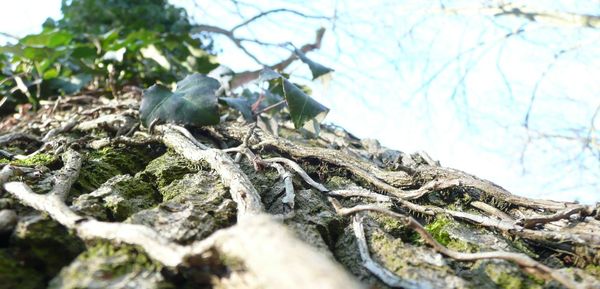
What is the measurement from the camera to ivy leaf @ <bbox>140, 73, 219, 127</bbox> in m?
1.38

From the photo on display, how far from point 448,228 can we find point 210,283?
476 millimetres

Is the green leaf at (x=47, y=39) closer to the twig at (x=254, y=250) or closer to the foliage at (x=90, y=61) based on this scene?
the foliage at (x=90, y=61)

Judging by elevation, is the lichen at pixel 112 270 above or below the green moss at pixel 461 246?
above

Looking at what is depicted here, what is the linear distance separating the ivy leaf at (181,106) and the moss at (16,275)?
2.63ft

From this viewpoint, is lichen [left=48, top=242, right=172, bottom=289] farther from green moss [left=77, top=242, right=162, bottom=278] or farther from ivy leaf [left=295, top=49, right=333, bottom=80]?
ivy leaf [left=295, top=49, right=333, bottom=80]

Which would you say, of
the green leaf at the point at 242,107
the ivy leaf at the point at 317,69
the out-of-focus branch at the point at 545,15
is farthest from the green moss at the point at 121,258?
the out-of-focus branch at the point at 545,15

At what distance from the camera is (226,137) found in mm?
1385

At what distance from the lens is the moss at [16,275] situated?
56 centimetres

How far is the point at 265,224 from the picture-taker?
1.64ft

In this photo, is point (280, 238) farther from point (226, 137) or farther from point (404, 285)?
point (226, 137)

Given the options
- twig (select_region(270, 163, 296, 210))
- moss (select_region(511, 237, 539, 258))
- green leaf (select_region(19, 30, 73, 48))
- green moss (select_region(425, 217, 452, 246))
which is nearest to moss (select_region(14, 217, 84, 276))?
twig (select_region(270, 163, 296, 210))

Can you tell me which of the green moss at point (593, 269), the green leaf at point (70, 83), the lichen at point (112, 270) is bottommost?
the green leaf at point (70, 83)

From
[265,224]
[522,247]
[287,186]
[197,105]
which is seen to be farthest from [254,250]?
[197,105]

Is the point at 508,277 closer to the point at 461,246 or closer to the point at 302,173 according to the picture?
the point at 461,246
